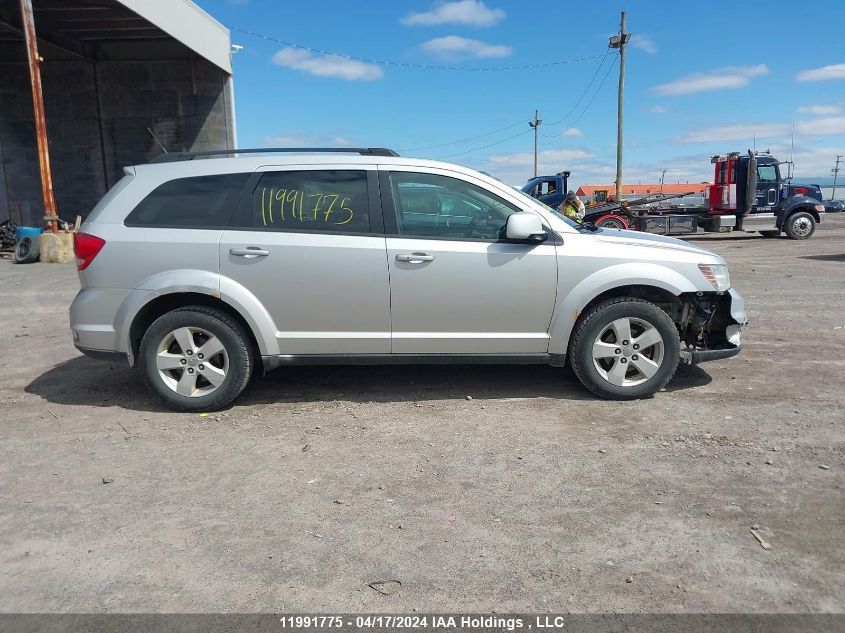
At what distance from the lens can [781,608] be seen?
252cm

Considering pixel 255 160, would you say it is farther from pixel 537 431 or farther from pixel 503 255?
pixel 537 431

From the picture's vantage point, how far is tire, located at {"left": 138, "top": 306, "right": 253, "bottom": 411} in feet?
15.5

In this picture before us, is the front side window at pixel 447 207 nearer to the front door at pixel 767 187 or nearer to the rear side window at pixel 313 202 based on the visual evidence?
the rear side window at pixel 313 202

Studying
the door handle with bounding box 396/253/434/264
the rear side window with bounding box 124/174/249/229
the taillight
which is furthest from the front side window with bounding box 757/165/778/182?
the taillight

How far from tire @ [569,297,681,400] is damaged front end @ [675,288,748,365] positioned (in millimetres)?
267

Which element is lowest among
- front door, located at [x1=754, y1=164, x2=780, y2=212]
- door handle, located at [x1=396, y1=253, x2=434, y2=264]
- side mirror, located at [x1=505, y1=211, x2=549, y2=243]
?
door handle, located at [x1=396, y1=253, x2=434, y2=264]

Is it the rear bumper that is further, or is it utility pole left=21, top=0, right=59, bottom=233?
utility pole left=21, top=0, right=59, bottom=233

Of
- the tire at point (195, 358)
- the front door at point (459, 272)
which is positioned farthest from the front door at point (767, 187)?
the tire at point (195, 358)

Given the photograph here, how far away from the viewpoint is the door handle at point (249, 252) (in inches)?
185

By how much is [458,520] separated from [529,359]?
6.21ft

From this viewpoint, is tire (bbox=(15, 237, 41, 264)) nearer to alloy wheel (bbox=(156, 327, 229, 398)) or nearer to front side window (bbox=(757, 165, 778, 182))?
alloy wheel (bbox=(156, 327, 229, 398))

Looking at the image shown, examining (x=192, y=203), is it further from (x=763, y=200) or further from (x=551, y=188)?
(x=763, y=200)

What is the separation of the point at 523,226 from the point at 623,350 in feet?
4.05

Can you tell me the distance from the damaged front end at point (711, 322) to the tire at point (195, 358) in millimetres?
3423
